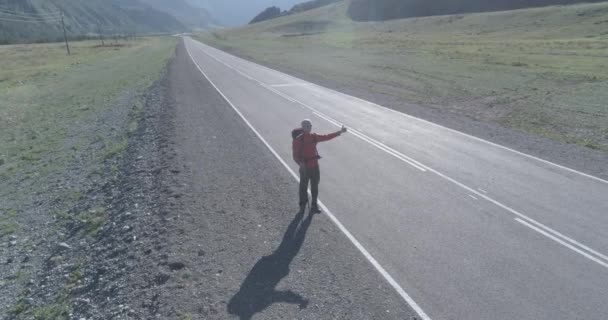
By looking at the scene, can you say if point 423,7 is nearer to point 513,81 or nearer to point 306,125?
point 513,81

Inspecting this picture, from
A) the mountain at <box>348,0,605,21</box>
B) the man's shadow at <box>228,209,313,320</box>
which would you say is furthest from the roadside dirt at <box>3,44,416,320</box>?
the mountain at <box>348,0,605,21</box>

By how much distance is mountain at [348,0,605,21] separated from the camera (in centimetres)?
10798

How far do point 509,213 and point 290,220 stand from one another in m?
4.33

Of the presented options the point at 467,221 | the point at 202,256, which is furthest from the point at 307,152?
the point at 467,221

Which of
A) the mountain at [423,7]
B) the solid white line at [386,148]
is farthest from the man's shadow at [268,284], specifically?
the mountain at [423,7]

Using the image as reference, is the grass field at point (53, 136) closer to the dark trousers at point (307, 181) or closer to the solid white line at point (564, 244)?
the dark trousers at point (307, 181)

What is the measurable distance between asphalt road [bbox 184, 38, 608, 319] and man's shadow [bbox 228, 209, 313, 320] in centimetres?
114

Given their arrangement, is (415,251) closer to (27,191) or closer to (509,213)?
(509,213)

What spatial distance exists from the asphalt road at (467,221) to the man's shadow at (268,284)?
114 centimetres

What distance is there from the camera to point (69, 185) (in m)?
12.5

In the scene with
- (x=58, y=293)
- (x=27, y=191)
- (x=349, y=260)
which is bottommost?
(x=27, y=191)

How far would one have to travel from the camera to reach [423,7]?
427ft

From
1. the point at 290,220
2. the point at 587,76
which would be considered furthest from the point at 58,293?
the point at 587,76

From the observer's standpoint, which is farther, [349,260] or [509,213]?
[509,213]
